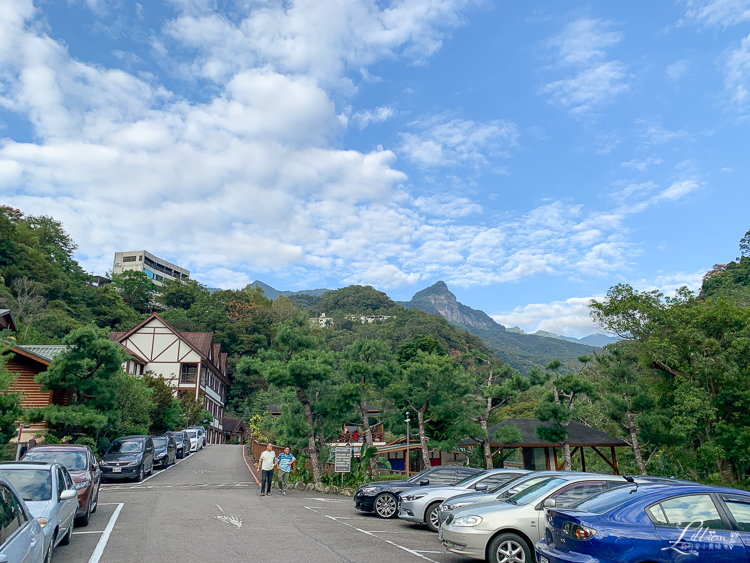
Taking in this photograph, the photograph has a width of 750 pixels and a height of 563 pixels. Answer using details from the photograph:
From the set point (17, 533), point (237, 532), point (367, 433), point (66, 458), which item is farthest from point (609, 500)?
point (367, 433)

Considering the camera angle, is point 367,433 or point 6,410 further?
point 367,433

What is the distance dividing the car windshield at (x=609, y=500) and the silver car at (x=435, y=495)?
15.9 ft

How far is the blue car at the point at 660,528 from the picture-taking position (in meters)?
4.95

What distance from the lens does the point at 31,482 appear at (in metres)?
7.43

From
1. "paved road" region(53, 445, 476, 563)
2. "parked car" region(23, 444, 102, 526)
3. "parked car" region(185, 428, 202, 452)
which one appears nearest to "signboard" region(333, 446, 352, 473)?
"paved road" region(53, 445, 476, 563)

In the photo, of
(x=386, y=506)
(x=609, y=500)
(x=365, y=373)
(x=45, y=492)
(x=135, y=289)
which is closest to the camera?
(x=609, y=500)

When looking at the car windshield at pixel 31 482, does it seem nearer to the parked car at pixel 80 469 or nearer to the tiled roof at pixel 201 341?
the parked car at pixel 80 469

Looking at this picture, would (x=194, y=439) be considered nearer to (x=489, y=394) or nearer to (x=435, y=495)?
(x=489, y=394)

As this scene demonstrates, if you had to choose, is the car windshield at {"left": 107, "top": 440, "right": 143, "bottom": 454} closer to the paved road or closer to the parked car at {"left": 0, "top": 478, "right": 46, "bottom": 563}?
the paved road

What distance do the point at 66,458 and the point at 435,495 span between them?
7989 millimetres

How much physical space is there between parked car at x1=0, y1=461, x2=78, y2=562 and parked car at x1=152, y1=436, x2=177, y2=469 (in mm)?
17435

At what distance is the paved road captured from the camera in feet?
25.3

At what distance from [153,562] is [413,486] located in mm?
6561

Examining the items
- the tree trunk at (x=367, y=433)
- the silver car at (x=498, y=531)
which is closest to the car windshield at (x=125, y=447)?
the tree trunk at (x=367, y=433)
